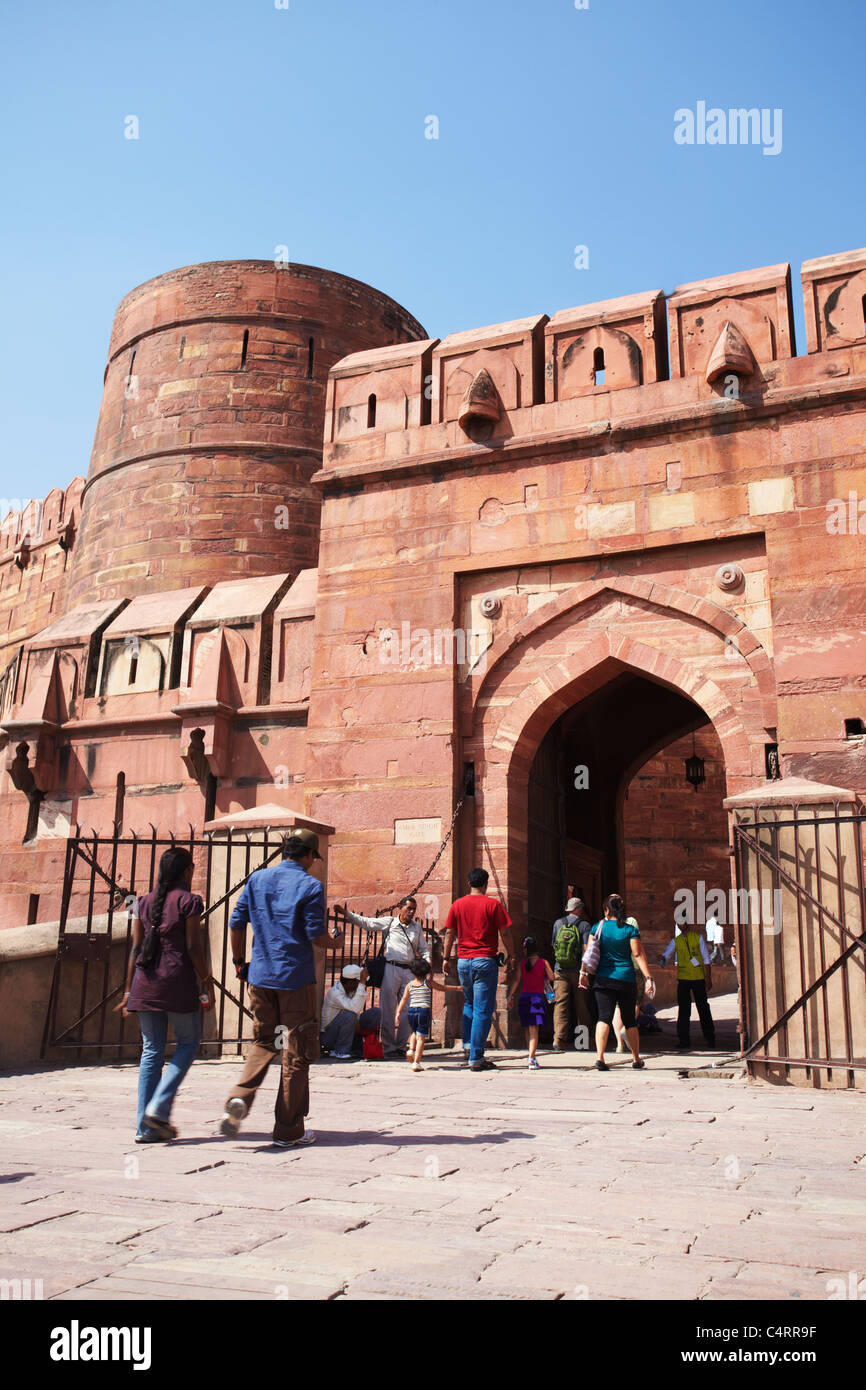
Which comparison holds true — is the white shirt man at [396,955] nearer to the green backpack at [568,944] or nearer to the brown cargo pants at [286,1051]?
the green backpack at [568,944]

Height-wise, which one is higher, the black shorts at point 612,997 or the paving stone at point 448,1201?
the black shorts at point 612,997

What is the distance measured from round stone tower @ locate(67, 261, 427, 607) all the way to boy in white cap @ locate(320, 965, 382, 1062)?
8146 millimetres

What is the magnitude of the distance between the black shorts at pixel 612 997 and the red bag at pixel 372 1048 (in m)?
1.66

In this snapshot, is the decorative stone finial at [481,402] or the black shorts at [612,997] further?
the decorative stone finial at [481,402]

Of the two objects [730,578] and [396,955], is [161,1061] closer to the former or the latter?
[396,955]

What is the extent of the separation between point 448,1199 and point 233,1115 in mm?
1383

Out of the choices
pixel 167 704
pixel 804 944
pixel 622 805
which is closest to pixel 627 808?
pixel 622 805

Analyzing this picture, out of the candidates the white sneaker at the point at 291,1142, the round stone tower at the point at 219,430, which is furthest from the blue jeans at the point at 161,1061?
the round stone tower at the point at 219,430

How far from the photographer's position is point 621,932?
7840 mm

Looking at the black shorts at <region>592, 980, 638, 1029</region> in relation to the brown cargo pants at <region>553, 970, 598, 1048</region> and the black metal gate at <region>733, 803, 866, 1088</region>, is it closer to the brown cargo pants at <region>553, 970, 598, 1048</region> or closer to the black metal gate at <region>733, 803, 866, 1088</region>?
the black metal gate at <region>733, 803, 866, 1088</region>

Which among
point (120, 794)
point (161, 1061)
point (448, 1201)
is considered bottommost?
point (448, 1201)

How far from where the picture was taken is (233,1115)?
463 centimetres

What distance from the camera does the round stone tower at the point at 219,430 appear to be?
15766 mm
